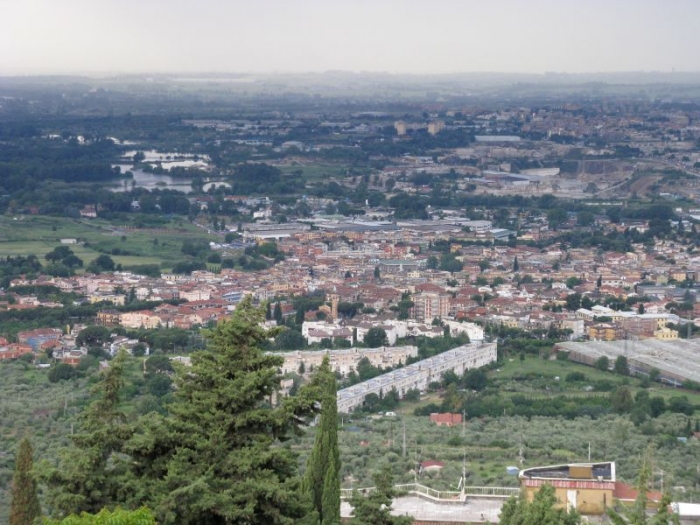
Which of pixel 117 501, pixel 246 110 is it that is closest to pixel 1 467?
pixel 117 501

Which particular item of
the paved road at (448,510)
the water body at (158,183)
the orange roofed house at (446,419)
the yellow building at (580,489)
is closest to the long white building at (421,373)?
the orange roofed house at (446,419)

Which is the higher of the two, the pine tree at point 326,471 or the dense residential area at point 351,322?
the pine tree at point 326,471

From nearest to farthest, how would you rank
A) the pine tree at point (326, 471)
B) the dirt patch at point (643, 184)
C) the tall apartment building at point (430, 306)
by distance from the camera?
the pine tree at point (326, 471) → the tall apartment building at point (430, 306) → the dirt patch at point (643, 184)

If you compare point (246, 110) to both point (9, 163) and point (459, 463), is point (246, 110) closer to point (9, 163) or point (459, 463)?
point (9, 163)

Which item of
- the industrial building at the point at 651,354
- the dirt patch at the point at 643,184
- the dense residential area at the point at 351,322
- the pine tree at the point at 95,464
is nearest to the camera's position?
the pine tree at the point at 95,464

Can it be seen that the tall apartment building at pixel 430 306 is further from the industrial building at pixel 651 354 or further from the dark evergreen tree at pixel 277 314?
the industrial building at pixel 651 354

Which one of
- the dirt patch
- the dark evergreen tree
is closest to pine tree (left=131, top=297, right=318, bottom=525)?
the dark evergreen tree

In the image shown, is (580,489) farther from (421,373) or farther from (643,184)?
(643,184)
